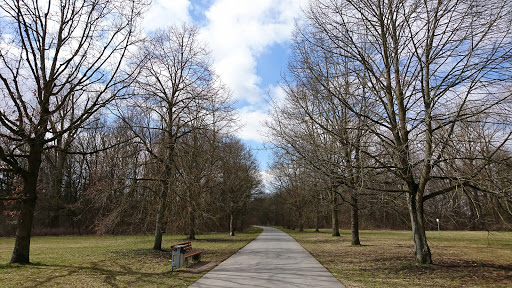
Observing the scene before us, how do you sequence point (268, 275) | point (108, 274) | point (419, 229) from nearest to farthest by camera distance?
point (268, 275) → point (108, 274) → point (419, 229)

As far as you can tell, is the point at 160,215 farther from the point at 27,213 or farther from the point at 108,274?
the point at 108,274

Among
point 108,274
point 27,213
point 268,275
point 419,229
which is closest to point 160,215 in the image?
point 27,213

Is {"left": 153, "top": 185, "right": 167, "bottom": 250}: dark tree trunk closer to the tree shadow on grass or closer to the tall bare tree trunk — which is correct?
the tall bare tree trunk

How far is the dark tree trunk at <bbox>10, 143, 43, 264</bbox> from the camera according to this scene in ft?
34.0

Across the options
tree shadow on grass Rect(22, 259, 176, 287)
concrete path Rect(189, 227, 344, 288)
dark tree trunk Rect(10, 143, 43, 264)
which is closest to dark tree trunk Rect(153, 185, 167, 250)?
tree shadow on grass Rect(22, 259, 176, 287)

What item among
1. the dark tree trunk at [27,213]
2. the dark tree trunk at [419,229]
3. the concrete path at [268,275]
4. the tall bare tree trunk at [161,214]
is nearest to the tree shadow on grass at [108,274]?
the dark tree trunk at [27,213]

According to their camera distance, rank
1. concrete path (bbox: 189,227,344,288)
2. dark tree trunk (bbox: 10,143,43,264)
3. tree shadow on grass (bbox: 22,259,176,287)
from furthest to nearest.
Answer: dark tree trunk (bbox: 10,143,43,264)
tree shadow on grass (bbox: 22,259,176,287)
concrete path (bbox: 189,227,344,288)

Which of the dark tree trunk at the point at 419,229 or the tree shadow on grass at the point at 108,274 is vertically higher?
the dark tree trunk at the point at 419,229

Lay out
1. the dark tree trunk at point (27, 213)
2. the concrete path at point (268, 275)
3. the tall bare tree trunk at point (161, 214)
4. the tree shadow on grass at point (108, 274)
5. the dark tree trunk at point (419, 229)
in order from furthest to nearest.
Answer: the tall bare tree trunk at point (161, 214) < the dark tree trunk at point (27, 213) < the dark tree trunk at point (419, 229) < the tree shadow on grass at point (108, 274) < the concrete path at point (268, 275)

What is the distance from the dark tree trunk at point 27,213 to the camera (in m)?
10.4

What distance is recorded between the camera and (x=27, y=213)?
10.7 meters

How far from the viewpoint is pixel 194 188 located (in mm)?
12586

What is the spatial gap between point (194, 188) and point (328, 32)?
7.38 metres

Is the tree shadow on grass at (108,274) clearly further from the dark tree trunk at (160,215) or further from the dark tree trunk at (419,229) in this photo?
the dark tree trunk at (419,229)
